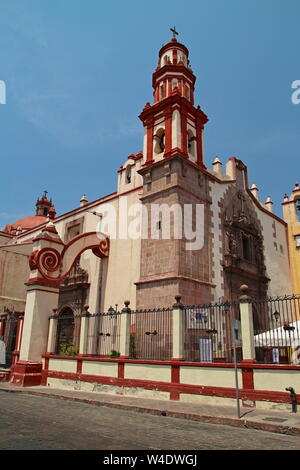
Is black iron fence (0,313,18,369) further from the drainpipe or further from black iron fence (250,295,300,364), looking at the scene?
the drainpipe

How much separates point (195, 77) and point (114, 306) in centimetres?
1346

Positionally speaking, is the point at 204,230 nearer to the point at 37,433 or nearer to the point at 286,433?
the point at 286,433

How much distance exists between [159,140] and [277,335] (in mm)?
12296

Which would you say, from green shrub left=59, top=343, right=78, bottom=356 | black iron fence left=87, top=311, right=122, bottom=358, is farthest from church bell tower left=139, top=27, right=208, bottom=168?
green shrub left=59, top=343, right=78, bottom=356

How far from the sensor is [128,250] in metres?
19.3

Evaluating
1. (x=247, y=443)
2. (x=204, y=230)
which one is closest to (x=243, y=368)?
(x=247, y=443)

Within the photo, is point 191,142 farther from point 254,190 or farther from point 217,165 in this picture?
point 254,190

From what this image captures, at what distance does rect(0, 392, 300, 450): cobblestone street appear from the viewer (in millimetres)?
5496

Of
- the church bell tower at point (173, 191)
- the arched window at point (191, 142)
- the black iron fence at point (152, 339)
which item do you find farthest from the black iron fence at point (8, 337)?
the arched window at point (191, 142)

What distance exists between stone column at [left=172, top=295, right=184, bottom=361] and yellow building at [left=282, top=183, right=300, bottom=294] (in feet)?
52.3

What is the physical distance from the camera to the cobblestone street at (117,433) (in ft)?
18.0

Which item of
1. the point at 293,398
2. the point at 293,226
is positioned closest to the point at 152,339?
the point at 293,398

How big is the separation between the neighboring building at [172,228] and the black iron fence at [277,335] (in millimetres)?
2003

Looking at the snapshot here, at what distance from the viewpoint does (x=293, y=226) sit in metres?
26.6
